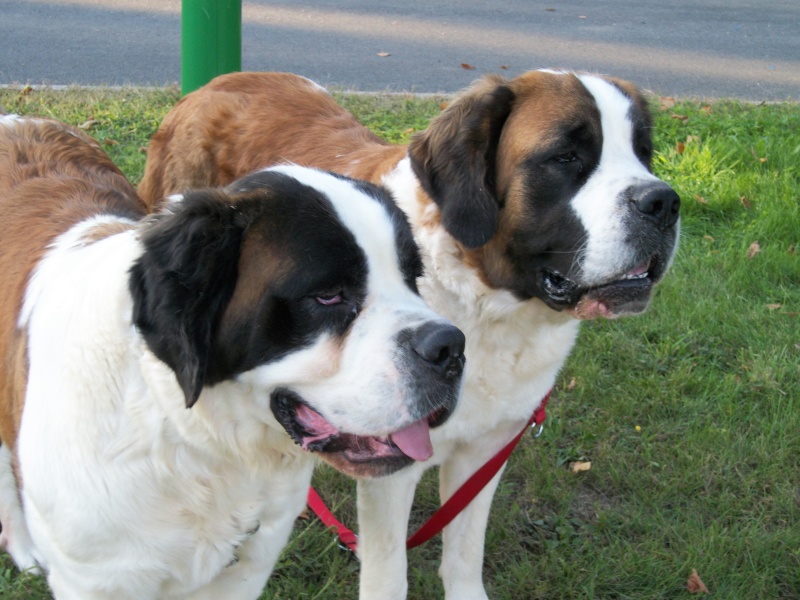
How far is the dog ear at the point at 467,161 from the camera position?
9.43ft

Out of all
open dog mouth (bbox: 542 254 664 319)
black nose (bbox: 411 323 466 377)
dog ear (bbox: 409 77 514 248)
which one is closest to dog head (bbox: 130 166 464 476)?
black nose (bbox: 411 323 466 377)

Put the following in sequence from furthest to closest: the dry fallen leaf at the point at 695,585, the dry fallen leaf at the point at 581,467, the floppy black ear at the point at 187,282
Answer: the dry fallen leaf at the point at 581,467, the dry fallen leaf at the point at 695,585, the floppy black ear at the point at 187,282

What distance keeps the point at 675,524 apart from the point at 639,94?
5.52ft

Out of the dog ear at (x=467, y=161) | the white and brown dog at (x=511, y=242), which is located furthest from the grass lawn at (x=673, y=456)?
the dog ear at (x=467, y=161)

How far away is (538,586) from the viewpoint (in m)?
3.31

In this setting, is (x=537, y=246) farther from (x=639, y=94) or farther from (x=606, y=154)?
(x=639, y=94)

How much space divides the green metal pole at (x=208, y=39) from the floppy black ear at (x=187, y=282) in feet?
10.2

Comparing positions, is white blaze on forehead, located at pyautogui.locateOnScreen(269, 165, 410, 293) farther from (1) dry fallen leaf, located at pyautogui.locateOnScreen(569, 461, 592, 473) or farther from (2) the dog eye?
(1) dry fallen leaf, located at pyautogui.locateOnScreen(569, 461, 592, 473)

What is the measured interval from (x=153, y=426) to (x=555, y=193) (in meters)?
1.43

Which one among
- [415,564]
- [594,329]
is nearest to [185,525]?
[415,564]

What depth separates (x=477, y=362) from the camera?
3.06 meters

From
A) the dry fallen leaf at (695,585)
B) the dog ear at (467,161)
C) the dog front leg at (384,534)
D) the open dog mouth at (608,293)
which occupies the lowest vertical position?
the dry fallen leaf at (695,585)

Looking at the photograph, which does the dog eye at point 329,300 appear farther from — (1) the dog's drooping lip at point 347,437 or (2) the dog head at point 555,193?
(2) the dog head at point 555,193

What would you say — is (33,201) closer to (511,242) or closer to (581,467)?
(511,242)
